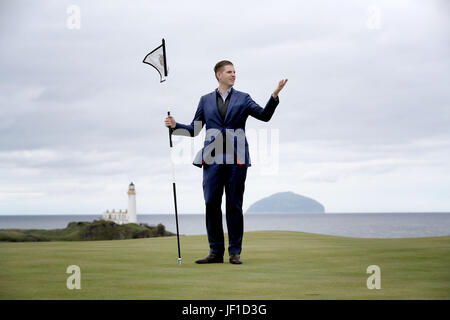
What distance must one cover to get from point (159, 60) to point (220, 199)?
2146mm

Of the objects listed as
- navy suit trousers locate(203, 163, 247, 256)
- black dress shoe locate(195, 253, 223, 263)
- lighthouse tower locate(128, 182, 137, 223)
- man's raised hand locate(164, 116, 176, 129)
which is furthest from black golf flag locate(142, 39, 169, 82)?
lighthouse tower locate(128, 182, 137, 223)

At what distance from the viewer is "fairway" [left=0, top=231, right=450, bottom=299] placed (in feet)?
14.4

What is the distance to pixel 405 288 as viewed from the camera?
4.61 meters

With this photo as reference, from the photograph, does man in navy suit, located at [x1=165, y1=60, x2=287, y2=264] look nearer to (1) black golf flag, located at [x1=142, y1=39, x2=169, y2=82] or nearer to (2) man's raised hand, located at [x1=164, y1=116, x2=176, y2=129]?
(2) man's raised hand, located at [x1=164, y1=116, x2=176, y2=129]

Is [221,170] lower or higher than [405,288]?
higher

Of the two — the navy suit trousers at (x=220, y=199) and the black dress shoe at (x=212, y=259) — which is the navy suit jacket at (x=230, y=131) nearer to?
the navy suit trousers at (x=220, y=199)

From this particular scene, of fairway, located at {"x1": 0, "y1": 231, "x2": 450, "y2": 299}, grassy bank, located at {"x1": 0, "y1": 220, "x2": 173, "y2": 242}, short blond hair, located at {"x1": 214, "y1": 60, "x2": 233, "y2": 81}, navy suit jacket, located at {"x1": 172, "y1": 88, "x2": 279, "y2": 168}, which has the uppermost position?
short blond hair, located at {"x1": 214, "y1": 60, "x2": 233, "y2": 81}

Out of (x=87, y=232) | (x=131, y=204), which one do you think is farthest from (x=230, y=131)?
(x=131, y=204)

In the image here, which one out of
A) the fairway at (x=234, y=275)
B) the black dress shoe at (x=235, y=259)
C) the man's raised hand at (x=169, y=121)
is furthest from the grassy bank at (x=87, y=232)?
the black dress shoe at (x=235, y=259)

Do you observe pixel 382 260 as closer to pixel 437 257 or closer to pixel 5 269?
pixel 437 257
